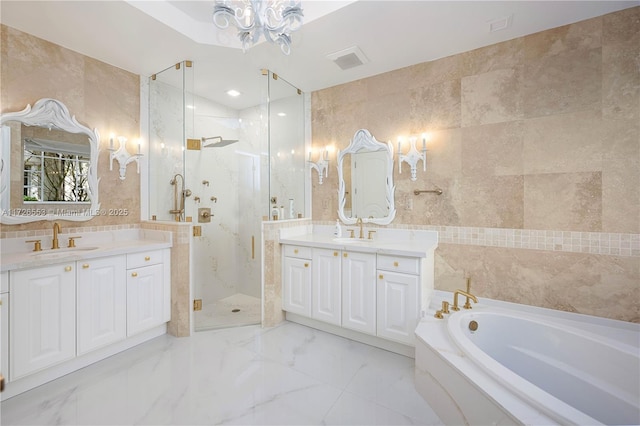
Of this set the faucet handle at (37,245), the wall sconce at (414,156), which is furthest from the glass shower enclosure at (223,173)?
the wall sconce at (414,156)

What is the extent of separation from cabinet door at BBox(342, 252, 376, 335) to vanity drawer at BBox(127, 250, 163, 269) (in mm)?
1766

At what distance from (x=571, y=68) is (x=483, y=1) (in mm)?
931

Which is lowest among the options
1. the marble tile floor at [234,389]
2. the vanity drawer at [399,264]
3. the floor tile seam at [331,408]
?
the floor tile seam at [331,408]

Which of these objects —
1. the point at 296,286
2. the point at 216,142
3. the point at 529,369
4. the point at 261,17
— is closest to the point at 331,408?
the point at 296,286

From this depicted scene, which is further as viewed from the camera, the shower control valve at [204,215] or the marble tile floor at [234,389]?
the shower control valve at [204,215]

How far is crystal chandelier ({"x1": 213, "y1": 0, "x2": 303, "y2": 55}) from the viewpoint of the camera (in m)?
1.79

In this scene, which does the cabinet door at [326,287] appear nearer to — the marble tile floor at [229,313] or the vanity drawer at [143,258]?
the marble tile floor at [229,313]

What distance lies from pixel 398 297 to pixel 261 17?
229 centimetres

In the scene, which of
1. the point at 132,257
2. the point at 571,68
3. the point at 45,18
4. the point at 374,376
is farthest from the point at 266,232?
the point at 571,68

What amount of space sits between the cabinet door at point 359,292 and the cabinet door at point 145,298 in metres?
1.75

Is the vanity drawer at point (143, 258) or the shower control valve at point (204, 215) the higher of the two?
the shower control valve at point (204, 215)

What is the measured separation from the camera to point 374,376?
6.91 ft

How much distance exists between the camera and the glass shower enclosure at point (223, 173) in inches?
116

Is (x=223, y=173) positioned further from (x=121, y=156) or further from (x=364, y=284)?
(x=364, y=284)
